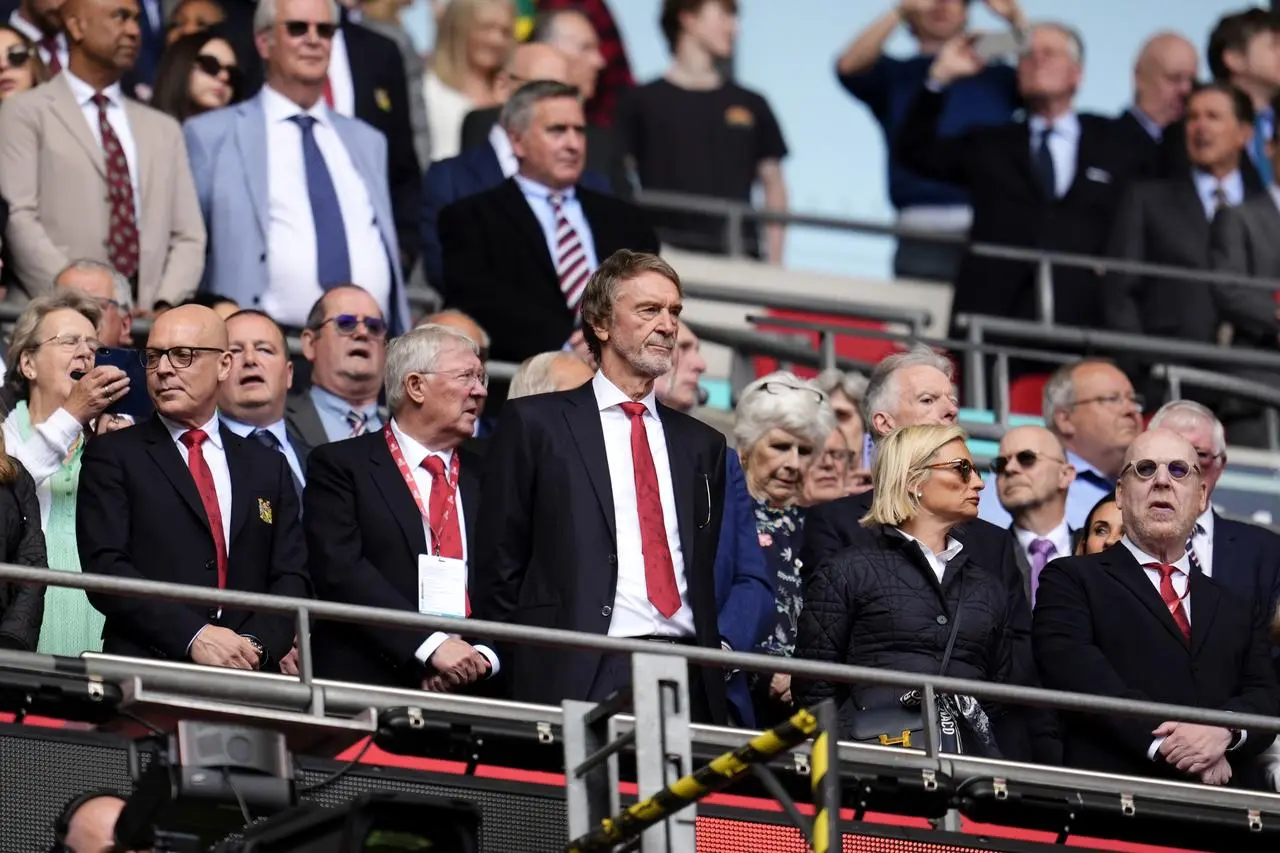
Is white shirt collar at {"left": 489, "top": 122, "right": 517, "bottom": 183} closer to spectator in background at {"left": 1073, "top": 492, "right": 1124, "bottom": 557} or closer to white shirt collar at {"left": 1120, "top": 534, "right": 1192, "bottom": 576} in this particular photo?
spectator in background at {"left": 1073, "top": 492, "right": 1124, "bottom": 557}

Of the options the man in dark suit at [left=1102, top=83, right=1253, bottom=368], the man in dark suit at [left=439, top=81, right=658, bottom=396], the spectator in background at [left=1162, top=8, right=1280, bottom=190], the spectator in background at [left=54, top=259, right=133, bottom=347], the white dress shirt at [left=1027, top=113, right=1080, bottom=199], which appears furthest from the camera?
the spectator in background at [left=1162, top=8, right=1280, bottom=190]

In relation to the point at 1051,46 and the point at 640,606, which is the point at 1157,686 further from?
the point at 1051,46

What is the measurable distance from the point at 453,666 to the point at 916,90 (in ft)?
24.2

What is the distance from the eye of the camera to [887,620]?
29.2ft

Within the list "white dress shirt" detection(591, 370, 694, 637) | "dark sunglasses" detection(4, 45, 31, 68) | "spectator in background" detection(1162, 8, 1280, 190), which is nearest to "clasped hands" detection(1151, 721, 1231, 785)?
"white dress shirt" detection(591, 370, 694, 637)

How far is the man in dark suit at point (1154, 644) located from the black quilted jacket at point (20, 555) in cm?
319

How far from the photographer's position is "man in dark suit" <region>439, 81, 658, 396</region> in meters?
12.1

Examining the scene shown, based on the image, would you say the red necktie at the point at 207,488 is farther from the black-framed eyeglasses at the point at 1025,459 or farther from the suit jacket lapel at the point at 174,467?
the black-framed eyeglasses at the point at 1025,459

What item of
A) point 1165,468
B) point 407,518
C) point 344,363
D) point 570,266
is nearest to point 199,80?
point 570,266

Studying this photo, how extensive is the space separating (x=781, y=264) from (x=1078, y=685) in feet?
26.0

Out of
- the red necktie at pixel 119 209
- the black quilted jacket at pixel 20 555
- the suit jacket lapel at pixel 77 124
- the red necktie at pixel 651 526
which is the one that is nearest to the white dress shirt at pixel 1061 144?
the red necktie at pixel 119 209

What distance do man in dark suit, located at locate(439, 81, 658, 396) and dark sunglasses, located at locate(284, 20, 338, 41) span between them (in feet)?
2.77

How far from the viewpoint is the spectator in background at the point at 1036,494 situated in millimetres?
10859

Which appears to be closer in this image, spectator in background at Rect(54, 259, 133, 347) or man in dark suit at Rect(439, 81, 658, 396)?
spectator in background at Rect(54, 259, 133, 347)
